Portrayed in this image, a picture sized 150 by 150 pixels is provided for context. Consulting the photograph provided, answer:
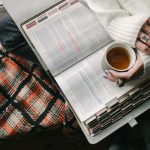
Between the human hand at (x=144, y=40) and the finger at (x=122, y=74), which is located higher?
the human hand at (x=144, y=40)

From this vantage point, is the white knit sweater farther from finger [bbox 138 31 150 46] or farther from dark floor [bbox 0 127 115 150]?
dark floor [bbox 0 127 115 150]

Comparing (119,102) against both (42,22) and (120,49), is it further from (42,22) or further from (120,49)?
(42,22)

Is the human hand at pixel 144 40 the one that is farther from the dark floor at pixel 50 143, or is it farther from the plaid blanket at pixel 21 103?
the dark floor at pixel 50 143

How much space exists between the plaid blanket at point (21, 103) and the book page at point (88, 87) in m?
0.15

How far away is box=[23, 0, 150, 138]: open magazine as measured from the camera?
78 centimetres

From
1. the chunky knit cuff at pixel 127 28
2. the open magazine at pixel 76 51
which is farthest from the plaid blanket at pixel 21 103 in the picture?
the chunky knit cuff at pixel 127 28

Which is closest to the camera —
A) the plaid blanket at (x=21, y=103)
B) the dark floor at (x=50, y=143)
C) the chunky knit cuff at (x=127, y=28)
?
the chunky knit cuff at (x=127, y=28)

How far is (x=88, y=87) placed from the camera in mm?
787

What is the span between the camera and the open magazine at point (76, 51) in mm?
776

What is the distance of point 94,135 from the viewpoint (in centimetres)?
81

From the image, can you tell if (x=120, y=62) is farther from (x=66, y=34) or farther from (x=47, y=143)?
(x=47, y=143)

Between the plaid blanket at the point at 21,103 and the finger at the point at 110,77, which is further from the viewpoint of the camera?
the plaid blanket at the point at 21,103

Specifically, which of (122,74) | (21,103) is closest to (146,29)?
(122,74)

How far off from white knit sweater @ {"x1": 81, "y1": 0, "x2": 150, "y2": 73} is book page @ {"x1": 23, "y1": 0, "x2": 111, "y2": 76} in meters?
0.04
